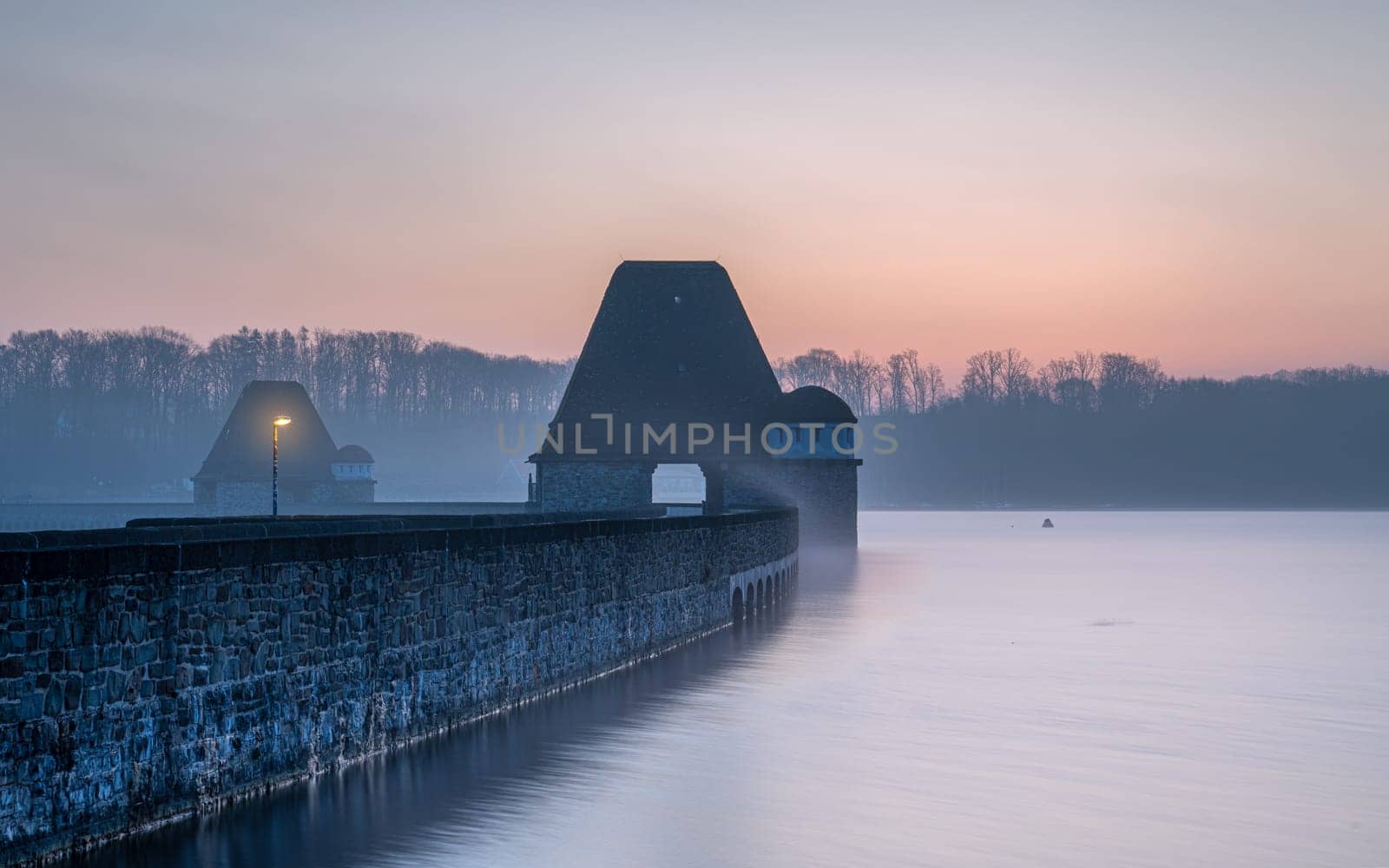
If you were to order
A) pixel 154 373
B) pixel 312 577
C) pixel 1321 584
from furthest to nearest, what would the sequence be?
1. pixel 154 373
2. pixel 1321 584
3. pixel 312 577

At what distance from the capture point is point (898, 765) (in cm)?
1902

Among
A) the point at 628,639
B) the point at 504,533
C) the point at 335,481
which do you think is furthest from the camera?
the point at 335,481

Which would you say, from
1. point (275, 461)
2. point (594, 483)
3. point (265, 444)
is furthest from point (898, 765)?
point (265, 444)

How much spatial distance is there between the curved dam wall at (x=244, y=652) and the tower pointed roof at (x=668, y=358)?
126ft

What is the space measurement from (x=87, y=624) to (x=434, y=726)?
6396 millimetres

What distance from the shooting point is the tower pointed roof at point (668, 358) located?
61.3 metres

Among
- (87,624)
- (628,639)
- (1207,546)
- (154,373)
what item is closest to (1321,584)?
(1207,546)

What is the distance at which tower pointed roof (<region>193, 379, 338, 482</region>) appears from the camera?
86.0 m

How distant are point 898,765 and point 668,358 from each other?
44.0 meters

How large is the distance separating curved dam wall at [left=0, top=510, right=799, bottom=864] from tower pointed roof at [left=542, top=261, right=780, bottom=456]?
3847 cm

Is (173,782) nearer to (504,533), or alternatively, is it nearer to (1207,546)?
(504,533)

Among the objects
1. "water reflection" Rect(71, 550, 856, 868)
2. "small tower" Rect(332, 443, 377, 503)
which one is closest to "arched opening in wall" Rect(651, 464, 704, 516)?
"small tower" Rect(332, 443, 377, 503)

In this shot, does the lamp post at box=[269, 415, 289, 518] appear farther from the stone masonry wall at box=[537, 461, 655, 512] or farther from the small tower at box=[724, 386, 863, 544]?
the small tower at box=[724, 386, 863, 544]

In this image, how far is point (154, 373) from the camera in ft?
471
